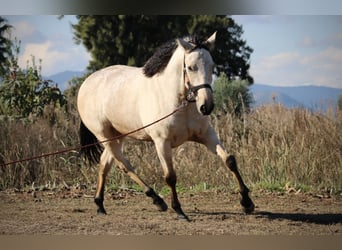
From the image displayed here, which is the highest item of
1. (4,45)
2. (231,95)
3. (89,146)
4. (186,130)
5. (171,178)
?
(4,45)

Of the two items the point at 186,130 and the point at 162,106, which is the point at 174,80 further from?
the point at 186,130

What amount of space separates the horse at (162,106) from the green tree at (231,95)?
1.74m

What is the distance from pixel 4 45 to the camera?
6.90 m

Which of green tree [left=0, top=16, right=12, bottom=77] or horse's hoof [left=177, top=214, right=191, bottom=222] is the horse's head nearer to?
horse's hoof [left=177, top=214, right=191, bottom=222]

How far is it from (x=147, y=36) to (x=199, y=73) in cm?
309

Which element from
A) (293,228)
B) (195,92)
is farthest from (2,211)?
(293,228)

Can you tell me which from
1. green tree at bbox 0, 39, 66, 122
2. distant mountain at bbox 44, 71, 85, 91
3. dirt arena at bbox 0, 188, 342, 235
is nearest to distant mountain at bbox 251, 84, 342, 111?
dirt arena at bbox 0, 188, 342, 235

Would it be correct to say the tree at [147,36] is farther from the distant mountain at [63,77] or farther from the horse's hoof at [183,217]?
the horse's hoof at [183,217]

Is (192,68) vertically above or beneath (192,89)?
above

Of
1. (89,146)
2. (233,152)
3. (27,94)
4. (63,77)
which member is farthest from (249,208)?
(27,94)

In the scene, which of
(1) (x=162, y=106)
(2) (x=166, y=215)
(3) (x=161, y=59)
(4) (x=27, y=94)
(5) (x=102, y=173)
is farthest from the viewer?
(4) (x=27, y=94)

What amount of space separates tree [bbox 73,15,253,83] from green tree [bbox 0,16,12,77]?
775mm

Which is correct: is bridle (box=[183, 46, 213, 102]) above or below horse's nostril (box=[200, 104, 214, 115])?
above

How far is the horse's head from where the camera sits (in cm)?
471
